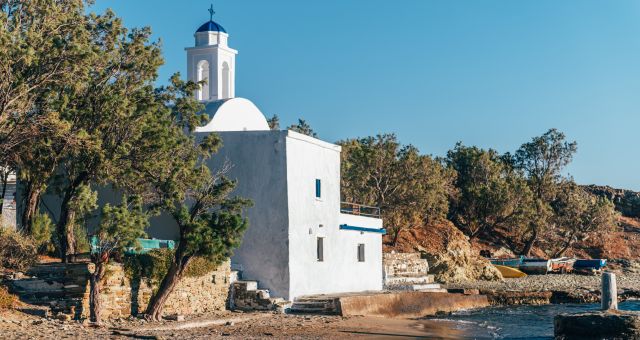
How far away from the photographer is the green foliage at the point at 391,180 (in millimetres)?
53281

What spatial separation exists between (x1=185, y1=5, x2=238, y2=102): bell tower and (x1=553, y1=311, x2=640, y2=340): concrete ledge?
17.1 metres

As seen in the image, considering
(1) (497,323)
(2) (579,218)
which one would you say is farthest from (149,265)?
(2) (579,218)

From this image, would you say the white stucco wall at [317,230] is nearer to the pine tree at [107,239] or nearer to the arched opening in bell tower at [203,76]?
the arched opening in bell tower at [203,76]

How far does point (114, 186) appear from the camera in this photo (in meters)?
27.6

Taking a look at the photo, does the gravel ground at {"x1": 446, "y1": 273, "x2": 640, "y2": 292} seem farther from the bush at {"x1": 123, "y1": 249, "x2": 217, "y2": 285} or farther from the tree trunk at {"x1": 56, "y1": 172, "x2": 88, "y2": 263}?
the tree trunk at {"x1": 56, "y1": 172, "x2": 88, "y2": 263}

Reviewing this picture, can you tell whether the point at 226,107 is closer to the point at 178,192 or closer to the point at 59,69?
the point at 178,192

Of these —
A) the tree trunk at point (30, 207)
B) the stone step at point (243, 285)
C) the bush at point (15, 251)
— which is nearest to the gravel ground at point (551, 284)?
the stone step at point (243, 285)

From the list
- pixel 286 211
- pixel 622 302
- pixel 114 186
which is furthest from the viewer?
pixel 622 302

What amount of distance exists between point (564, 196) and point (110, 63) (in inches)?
2084

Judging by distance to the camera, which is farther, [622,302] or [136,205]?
[622,302]

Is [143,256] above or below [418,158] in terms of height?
below

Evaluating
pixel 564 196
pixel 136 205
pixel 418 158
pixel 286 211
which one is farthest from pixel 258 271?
pixel 564 196

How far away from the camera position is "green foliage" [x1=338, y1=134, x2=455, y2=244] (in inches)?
2098

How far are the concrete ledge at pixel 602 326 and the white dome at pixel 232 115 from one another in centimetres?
1520
